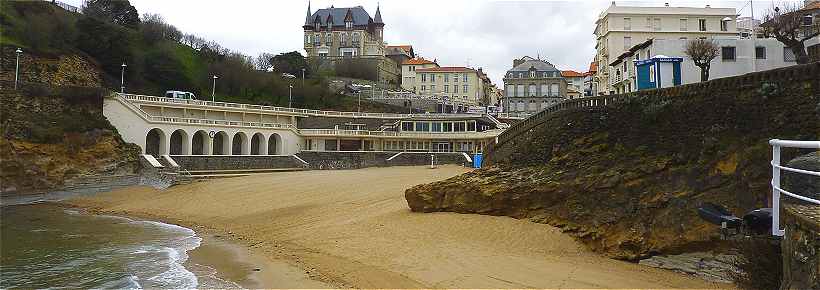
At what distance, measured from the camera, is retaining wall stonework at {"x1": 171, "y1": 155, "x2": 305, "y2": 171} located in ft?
125

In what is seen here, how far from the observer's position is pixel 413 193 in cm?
1914

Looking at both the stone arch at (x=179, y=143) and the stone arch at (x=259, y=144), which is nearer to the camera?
the stone arch at (x=179, y=143)

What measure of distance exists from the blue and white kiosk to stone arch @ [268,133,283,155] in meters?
36.2

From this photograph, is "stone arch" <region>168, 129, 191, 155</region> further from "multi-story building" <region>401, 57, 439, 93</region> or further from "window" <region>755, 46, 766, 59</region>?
"multi-story building" <region>401, 57, 439, 93</region>

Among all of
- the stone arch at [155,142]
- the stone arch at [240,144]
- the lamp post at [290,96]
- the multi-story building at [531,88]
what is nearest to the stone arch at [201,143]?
the stone arch at [240,144]

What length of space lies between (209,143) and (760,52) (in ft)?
134

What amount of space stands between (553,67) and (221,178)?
48910 mm

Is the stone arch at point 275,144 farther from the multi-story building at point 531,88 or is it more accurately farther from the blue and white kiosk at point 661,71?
the blue and white kiosk at point 661,71

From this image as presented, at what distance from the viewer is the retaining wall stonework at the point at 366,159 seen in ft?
158

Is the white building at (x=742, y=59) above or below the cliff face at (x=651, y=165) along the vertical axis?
above

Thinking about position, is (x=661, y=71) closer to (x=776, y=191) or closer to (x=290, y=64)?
(x=776, y=191)

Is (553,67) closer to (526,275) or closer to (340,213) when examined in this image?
(340,213)

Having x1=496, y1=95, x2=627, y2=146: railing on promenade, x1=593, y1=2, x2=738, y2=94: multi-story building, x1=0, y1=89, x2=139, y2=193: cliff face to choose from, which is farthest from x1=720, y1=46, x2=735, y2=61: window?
x1=0, y1=89, x2=139, y2=193: cliff face

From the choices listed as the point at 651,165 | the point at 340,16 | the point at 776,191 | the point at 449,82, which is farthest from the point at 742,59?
the point at 340,16
